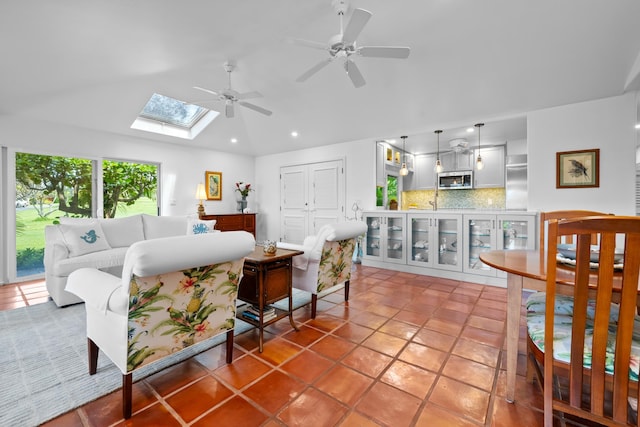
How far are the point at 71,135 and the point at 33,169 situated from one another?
0.73m

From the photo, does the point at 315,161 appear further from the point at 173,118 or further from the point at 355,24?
the point at 355,24

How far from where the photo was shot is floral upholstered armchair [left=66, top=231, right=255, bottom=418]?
141 cm

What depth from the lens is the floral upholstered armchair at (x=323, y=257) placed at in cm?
262

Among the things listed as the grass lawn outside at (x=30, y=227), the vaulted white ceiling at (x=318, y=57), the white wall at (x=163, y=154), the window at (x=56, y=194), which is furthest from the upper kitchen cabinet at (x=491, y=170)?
the grass lawn outside at (x=30, y=227)

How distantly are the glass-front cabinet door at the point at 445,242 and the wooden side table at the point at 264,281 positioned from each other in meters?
2.79

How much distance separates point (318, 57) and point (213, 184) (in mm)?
3989

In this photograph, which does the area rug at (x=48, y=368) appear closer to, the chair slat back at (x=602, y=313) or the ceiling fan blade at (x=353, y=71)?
the chair slat back at (x=602, y=313)

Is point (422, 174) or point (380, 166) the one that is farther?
point (422, 174)

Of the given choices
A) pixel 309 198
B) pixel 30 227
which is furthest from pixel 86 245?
pixel 309 198

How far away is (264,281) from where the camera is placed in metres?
2.23

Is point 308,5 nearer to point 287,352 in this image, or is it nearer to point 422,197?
point 287,352

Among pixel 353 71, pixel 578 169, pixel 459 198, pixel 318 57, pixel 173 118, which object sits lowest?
pixel 459 198

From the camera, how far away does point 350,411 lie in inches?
61.4

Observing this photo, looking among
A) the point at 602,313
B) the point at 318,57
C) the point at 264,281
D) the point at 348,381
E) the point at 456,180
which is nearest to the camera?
the point at 602,313
